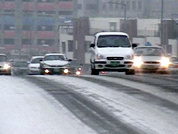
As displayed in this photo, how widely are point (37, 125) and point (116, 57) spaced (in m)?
19.2

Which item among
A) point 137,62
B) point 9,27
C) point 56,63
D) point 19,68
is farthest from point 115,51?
point 9,27

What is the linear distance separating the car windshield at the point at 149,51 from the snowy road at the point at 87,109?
15.3 metres

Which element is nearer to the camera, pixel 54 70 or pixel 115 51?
pixel 115 51

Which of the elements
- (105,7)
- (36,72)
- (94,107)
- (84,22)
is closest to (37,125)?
(94,107)

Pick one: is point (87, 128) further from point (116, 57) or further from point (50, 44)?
point (50, 44)

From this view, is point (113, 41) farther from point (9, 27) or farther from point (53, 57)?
point (9, 27)

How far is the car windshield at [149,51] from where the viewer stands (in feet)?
110

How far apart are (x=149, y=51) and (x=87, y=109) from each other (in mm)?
21350

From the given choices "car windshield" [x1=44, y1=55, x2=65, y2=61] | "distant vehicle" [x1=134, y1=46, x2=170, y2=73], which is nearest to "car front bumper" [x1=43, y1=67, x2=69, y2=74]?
"car windshield" [x1=44, y1=55, x2=65, y2=61]

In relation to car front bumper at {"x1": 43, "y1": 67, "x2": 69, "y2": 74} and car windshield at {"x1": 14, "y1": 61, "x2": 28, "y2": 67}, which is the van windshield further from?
car windshield at {"x1": 14, "y1": 61, "x2": 28, "y2": 67}

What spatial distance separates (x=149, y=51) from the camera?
111 ft

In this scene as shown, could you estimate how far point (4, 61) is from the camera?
41906 millimetres

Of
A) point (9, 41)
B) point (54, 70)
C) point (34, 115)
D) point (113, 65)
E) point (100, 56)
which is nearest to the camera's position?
point (34, 115)

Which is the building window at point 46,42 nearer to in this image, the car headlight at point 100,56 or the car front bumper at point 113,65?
the car front bumper at point 113,65
